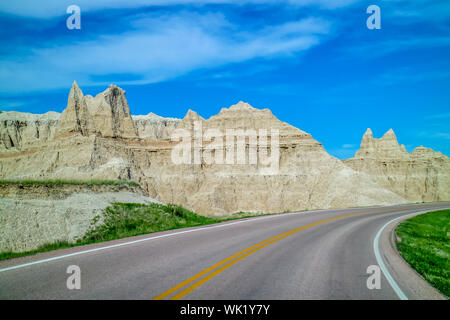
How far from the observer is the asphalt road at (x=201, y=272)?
580 cm

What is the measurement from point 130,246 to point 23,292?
4494mm

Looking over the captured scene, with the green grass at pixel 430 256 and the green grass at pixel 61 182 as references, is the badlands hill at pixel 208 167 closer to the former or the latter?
the green grass at pixel 61 182

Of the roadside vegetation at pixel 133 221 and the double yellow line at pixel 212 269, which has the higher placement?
the double yellow line at pixel 212 269

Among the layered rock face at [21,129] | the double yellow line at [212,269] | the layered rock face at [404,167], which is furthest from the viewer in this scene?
the layered rock face at [21,129]

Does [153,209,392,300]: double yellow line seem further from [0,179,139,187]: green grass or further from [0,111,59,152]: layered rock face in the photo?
[0,111,59,152]: layered rock face

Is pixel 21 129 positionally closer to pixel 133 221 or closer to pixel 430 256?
pixel 133 221

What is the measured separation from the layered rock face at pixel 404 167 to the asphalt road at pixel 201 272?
82.5 meters

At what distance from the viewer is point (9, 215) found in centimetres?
1433

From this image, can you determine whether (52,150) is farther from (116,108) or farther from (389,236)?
(389,236)

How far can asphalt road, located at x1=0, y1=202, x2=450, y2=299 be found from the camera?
5.80 m

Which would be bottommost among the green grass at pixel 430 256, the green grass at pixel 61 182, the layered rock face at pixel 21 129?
the green grass at pixel 430 256

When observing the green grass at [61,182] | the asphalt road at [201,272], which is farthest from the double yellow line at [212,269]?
the green grass at [61,182]

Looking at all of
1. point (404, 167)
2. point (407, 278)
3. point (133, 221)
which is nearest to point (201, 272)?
point (407, 278)
